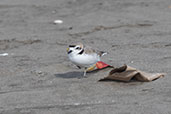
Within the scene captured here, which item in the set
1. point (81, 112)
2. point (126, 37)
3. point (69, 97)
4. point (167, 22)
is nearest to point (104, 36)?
point (126, 37)

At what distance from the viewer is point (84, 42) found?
25.2 feet

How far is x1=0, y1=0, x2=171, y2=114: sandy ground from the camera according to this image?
170 inches

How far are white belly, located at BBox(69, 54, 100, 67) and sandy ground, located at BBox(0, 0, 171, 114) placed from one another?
0.25 meters

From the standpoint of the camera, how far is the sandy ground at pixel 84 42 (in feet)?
14.1

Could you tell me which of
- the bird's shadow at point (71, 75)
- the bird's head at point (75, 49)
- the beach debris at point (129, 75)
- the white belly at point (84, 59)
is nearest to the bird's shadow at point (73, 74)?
the bird's shadow at point (71, 75)

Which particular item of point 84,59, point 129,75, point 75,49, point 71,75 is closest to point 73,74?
point 71,75

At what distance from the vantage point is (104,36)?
797cm

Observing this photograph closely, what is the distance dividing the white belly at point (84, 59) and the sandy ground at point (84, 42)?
251 mm

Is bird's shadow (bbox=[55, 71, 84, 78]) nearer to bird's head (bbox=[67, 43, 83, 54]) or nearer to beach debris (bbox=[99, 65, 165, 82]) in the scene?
bird's head (bbox=[67, 43, 83, 54])

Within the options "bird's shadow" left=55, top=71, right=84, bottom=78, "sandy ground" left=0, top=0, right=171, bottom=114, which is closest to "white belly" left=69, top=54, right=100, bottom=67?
"sandy ground" left=0, top=0, right=171, bottom=114

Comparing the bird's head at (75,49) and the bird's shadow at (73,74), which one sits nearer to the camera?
the bird's head at (75,49)

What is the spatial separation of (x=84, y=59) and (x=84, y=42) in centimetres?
241

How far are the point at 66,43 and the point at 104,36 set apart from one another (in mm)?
914

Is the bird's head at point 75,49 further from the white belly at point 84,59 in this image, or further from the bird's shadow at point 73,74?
the bird's shadow at point 73,74
